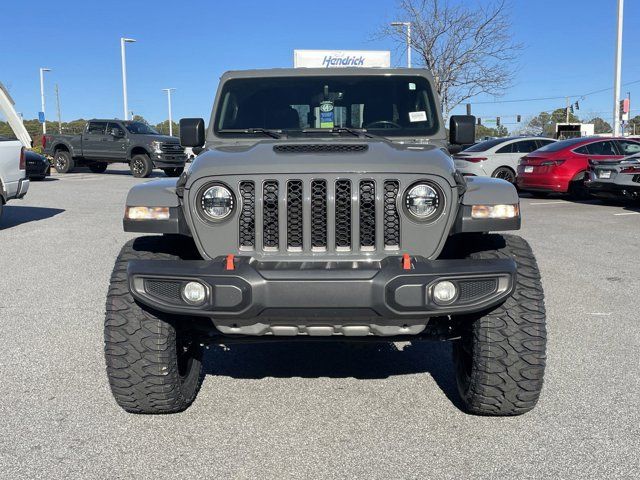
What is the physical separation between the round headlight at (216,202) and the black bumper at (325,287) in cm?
28

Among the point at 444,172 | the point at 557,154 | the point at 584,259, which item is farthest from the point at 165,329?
the point at 557,154

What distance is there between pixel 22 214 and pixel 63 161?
1315 centimetres

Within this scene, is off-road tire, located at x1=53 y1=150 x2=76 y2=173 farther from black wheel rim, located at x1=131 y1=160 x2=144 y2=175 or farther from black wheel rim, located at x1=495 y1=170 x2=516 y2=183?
black wheel rim, located at x1=495 y1=170 x2=516 y2=183

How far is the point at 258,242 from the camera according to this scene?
10.8ft

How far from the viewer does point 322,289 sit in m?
3.00

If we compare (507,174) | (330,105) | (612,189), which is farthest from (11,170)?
(507,174)

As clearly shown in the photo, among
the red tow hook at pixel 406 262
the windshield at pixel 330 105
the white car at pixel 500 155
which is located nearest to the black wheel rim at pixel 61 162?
the white car at pixel 500 155

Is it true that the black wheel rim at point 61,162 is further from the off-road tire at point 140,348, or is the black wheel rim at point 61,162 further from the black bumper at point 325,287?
the black bumper at point 325,287

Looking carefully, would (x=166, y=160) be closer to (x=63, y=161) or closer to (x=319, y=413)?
(x=63, y=161)

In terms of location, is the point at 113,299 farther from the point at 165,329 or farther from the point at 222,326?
the point at 222,326

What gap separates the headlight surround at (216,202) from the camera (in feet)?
10.8

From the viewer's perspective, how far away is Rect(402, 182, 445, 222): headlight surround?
3277mm

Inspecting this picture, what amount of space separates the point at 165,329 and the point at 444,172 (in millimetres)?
1556

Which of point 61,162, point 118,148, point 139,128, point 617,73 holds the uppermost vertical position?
point 617,73
